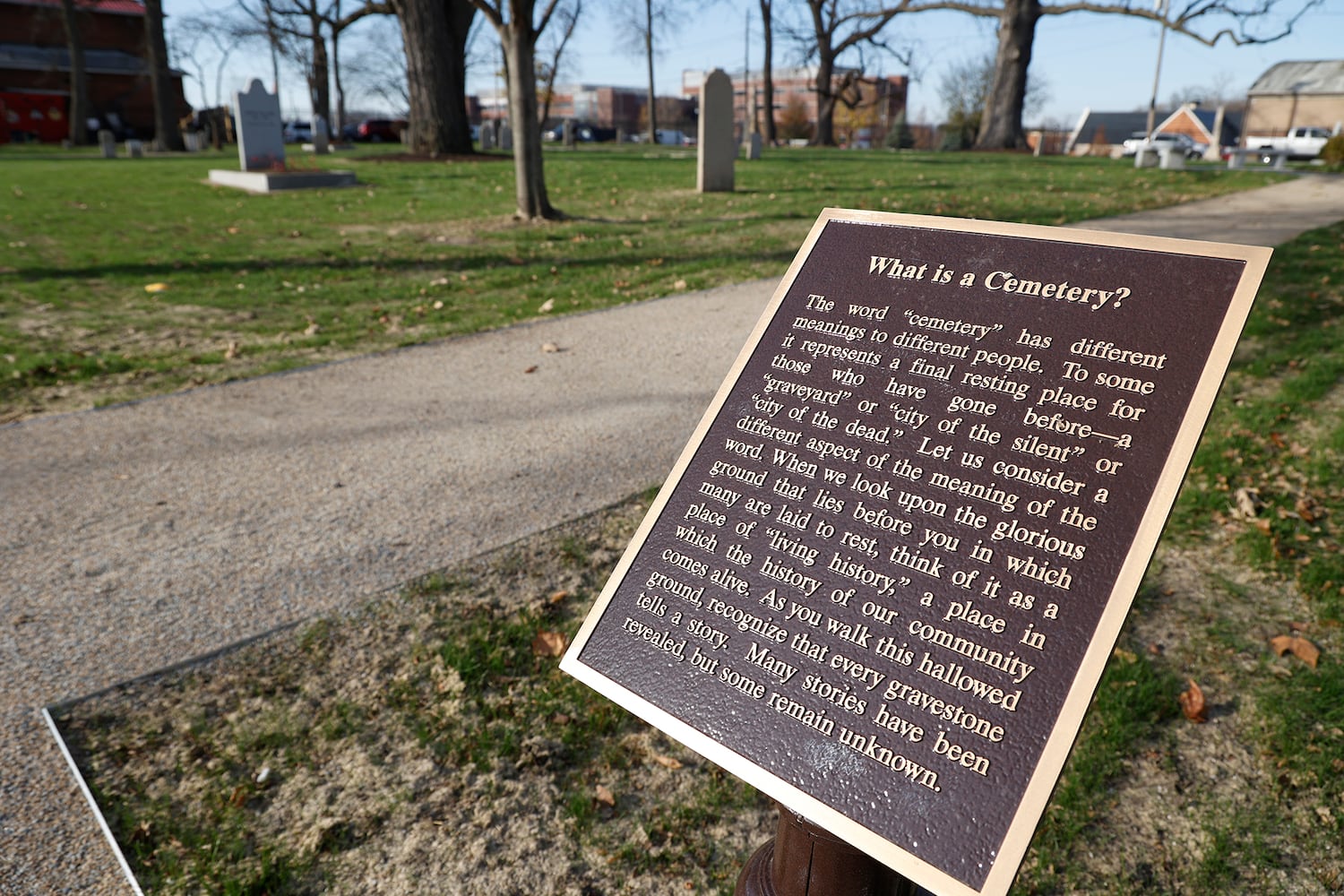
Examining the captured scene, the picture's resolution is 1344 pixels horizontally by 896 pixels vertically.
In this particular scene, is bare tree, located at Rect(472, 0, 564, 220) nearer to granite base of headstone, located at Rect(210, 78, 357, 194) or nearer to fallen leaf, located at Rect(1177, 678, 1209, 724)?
granite base of headstone, located at Rect(210, 78, 357, 194)

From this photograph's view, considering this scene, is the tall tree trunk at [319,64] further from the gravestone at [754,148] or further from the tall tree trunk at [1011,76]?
the tall tree trunk at [1011,76]

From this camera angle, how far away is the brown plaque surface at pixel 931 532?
5.10 feet

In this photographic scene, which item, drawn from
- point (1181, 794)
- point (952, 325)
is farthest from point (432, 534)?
point (1181, 794)

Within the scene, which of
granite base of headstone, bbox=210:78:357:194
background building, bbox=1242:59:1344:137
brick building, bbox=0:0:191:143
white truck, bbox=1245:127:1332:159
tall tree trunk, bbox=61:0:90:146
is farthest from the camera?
background building, bbox=1242:59:1344:137

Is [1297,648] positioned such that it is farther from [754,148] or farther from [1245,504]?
[754,148]

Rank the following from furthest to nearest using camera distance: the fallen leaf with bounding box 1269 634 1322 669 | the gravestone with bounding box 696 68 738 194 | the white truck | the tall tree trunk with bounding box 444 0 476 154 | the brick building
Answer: the brick building → the white truck → the tall tree trunk with bounding box 444 0 476 154 → the gravestone with bounding box 696 68 738 194 → the fallen leaf with bounding box 1269 634 1322 669

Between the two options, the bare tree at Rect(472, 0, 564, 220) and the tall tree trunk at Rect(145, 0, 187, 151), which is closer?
the bare tree at Rect(472, 0, 564, 220)

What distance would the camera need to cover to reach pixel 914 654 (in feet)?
5.54

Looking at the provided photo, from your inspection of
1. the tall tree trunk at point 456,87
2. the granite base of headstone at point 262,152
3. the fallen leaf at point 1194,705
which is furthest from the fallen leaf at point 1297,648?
the tall tree trunk at point 456,87

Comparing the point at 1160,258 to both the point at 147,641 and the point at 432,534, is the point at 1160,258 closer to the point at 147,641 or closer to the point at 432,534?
the point at 432,534

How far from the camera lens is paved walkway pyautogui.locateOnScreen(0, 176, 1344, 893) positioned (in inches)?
115

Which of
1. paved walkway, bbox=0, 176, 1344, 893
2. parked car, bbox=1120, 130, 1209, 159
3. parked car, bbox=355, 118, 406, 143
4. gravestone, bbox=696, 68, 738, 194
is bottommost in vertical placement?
paved walkway, bbox=0, 176, 1344, 893

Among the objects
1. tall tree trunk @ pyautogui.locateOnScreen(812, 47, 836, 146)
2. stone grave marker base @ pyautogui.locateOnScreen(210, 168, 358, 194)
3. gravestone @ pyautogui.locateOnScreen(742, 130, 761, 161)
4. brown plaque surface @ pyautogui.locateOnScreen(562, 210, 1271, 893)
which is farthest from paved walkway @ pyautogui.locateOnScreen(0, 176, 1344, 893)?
tall tree trunk @ pyautogui.locateOnScreen(812, 47, 836, 146)

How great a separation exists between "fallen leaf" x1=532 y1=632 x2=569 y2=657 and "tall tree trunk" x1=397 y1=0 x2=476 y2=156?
842 inches
